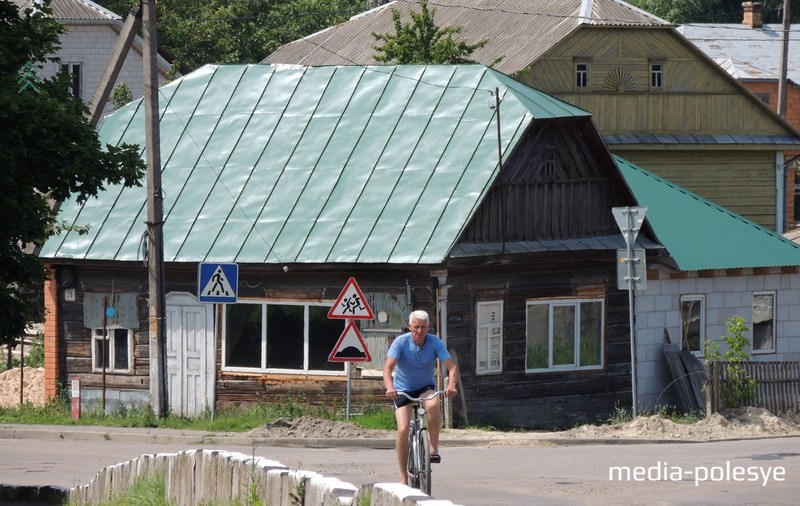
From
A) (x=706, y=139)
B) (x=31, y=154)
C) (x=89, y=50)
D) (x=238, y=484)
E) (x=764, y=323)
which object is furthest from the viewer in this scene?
(x=89, y=50)

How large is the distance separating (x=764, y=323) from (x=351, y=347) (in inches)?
335

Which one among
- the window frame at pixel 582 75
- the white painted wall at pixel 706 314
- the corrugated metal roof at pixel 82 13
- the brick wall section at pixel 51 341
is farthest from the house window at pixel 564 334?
the corrugated metal roof at pixel 82 13

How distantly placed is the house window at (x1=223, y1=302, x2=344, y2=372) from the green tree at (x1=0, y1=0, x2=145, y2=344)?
8.30 m

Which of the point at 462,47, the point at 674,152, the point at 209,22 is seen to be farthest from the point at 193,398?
the point at 209,22

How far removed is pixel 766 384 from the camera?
914 inches

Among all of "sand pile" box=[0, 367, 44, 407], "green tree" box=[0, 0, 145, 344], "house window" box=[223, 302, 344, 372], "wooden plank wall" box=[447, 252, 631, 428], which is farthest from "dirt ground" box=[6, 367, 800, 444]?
"green tree" box=[0, 0, 145, 344]

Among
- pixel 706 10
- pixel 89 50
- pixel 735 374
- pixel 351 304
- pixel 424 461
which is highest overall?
pixel 706 10

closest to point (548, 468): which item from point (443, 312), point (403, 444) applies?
point (403, 444)

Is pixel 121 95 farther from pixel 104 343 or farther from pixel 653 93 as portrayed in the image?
pixel 104 343

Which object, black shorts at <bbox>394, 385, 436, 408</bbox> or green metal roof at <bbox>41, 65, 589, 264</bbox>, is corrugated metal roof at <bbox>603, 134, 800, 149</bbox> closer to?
green metal roof at <bbox>41, 65, 589, 264</bbox>

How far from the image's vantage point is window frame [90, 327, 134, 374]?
24.4 m

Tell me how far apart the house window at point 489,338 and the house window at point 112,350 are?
19.9 ft

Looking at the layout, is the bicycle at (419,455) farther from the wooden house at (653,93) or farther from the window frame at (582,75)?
the window frame at (582,75)

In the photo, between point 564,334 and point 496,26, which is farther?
point 496,26
